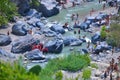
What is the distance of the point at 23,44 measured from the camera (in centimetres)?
3925

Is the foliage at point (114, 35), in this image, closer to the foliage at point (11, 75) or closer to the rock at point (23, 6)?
the rock at point (23, 6)

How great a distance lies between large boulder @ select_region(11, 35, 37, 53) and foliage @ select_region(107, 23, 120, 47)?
23.0 ft

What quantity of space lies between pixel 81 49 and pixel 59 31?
217 inches

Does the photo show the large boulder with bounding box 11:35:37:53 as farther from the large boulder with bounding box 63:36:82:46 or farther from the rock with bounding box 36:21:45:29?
the rock with bounding box 36:21:45:29

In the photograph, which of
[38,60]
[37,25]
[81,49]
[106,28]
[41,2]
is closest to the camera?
[38,60]

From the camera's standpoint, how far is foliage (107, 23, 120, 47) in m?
39.3

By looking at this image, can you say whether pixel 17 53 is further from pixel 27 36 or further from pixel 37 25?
pixel 37 25

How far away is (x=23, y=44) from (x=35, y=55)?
262 cm

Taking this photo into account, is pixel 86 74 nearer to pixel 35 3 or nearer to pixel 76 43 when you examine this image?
pixel 76 43

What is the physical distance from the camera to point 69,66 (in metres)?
33.7

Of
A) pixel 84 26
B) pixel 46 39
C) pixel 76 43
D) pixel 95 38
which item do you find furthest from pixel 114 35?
pixel 46 39

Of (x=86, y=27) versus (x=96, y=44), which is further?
(x=86, y=27)

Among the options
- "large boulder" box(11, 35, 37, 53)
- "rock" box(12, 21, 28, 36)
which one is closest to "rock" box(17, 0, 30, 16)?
"rock" box(12, 21, 28, 36)

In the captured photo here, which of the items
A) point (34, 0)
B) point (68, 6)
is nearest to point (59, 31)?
point (34, 0)
